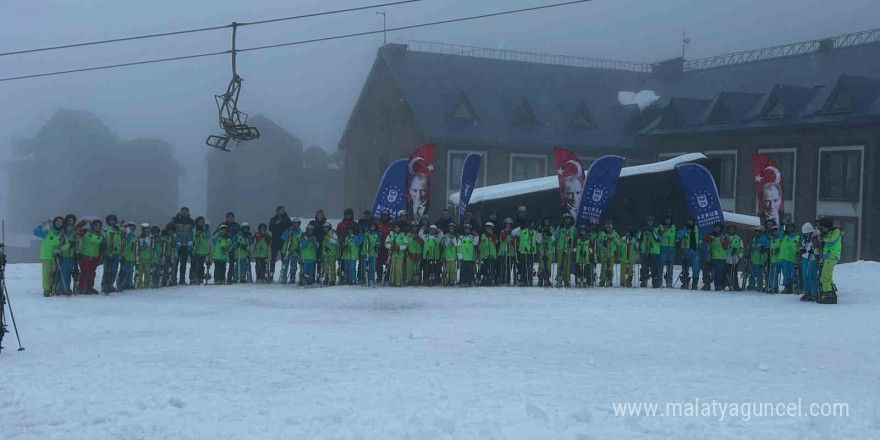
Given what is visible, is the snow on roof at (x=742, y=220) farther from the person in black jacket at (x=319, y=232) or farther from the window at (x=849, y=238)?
the person in black jacket at (x=319, y=232)

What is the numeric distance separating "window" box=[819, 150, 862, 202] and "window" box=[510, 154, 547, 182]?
43.9 feet

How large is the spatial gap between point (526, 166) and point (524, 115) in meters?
2.77

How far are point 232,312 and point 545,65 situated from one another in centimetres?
3645

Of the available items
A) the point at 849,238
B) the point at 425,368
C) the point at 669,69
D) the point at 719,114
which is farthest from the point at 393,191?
the point at 669,69

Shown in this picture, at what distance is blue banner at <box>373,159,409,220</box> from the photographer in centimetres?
2167

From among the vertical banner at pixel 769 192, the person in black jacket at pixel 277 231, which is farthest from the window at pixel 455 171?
the person in black jacket at pixel 277 231

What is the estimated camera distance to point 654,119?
149 feet

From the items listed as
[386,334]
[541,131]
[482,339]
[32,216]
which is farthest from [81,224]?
[32,216]

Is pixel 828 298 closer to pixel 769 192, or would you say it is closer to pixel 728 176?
pixel 769 192

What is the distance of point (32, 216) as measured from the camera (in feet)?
215

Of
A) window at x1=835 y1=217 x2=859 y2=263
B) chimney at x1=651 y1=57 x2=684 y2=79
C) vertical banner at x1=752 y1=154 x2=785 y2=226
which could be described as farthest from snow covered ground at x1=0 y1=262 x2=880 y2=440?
chimney at x1=651 y1=57 x2=684 y2=79

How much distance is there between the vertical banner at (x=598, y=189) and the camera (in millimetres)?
20875

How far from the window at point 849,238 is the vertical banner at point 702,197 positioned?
17.8m

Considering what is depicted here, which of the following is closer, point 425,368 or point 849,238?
point 425,368
